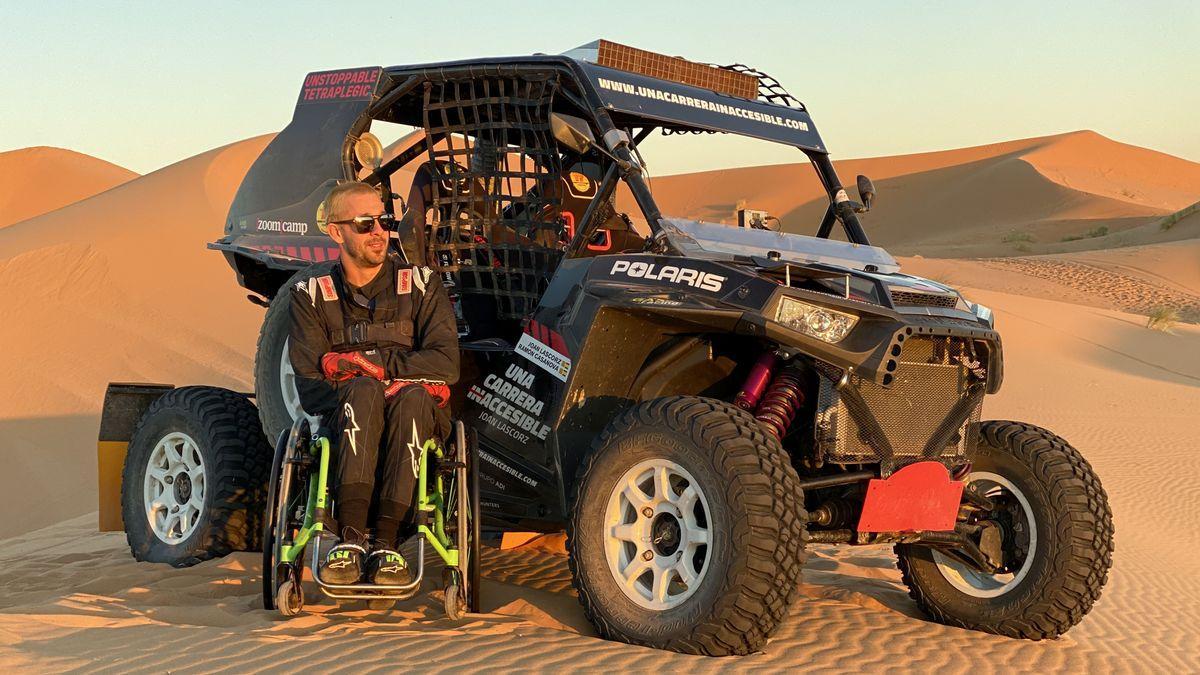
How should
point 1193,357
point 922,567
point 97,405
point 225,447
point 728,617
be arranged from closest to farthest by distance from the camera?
point 728,617 → point 922,567 → point 225,447 → point 97,405 → point 1193,357

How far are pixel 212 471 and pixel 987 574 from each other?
157 inches

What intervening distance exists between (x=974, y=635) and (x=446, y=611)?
2.43 metres

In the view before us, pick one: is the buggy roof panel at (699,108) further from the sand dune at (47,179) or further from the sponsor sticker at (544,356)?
the sand dune at (47,179)

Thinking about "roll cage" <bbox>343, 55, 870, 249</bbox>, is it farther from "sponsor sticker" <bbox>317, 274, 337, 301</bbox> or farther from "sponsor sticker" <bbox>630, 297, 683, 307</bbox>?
"sponsor sticker" <bbox>317, 274, 337, 301</bbox>

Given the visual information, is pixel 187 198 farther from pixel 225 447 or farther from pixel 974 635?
pixel 974 635

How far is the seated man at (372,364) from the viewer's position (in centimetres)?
546

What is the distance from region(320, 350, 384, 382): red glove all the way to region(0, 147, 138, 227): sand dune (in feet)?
259

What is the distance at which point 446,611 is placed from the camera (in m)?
5.42

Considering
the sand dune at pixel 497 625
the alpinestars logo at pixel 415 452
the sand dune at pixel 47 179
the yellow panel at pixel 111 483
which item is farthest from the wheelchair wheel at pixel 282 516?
the sand dune at pixel 47 179

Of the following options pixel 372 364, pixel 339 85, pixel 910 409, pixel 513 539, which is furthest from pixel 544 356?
pixel 339 85

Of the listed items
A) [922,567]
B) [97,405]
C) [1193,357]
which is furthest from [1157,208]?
[922,567]

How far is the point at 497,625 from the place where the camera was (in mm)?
5492

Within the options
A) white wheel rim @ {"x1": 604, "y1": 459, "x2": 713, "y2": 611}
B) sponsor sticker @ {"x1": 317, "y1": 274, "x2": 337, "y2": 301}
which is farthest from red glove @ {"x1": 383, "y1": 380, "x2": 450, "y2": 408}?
white wheel rim @ {"x1": 604, "y1": 459, "x2": 713, "y2": 611}

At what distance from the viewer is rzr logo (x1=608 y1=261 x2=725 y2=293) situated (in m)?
5.35
